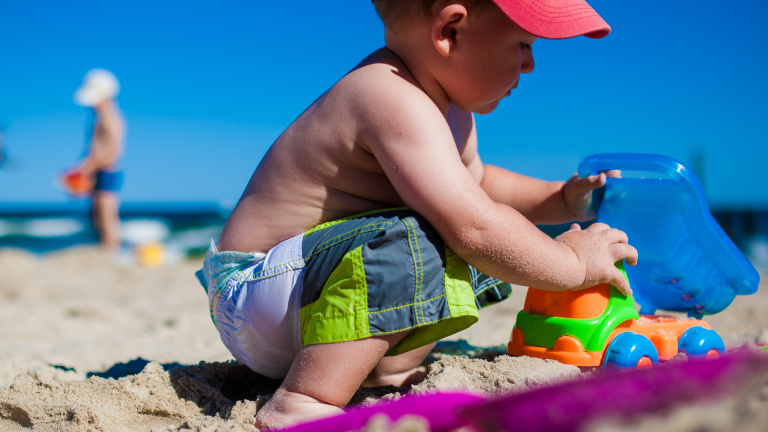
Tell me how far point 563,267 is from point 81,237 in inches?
662

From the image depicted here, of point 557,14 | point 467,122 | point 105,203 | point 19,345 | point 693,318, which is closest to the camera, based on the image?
point 557,14

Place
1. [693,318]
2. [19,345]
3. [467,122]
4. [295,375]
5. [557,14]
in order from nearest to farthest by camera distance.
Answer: [295,375] → [557,14] → [693,318] → [467,122] → [19,345]

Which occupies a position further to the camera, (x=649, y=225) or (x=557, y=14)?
(x=649, y=225)

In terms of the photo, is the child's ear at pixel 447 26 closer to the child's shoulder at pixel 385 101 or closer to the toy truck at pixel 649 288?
the child's shoulder at pixel 385 101

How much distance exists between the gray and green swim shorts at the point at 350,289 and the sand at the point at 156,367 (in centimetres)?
14

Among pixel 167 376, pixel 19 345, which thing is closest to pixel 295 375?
pixel 167 376

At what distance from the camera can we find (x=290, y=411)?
1.11m

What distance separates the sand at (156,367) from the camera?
117 cm

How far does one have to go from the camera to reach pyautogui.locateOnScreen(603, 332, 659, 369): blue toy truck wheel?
1.27 meters

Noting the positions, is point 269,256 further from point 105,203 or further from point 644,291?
point 105,203

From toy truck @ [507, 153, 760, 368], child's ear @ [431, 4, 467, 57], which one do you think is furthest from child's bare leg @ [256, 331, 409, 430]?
child's ear @ [431, 4, 467, 57]

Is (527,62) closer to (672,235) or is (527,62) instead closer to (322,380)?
(672,235)

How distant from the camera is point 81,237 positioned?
612 inches

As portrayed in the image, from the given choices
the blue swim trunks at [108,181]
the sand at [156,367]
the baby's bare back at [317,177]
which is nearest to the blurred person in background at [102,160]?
the blue swim trunks at [108,181]
